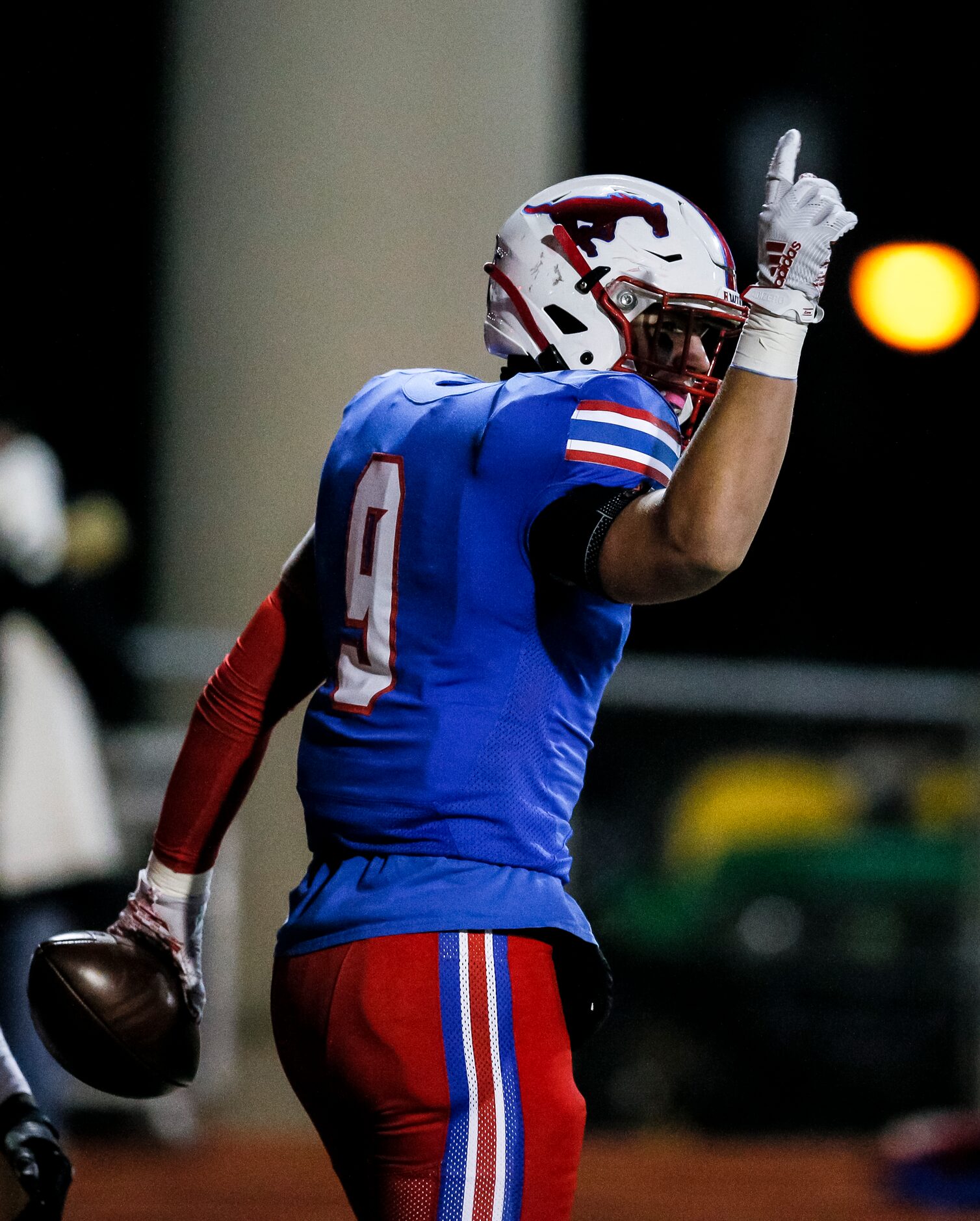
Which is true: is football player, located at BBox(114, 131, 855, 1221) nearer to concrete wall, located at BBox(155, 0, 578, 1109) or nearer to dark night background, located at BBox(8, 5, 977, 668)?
concrete wall, located at BBox(155, 0, 578, 1109)

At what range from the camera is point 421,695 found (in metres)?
2.04

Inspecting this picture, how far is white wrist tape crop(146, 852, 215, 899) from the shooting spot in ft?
7.96

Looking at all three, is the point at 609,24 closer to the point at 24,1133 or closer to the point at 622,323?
the point at 622,323

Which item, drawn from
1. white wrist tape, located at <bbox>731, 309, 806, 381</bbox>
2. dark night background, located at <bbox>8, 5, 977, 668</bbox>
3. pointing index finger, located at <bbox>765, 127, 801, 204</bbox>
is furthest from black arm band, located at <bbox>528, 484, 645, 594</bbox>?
dark night background, located at <bbox>8, 5, 977, 668</bbox>

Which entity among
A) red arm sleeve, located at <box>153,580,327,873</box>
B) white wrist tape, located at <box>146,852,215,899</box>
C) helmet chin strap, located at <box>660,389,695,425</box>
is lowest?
white wrist tape, located at <box>146,852,215,899</box>

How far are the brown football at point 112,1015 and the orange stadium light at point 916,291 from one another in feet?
20.5

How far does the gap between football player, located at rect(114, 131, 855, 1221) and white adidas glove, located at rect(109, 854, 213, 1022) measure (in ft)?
0.97

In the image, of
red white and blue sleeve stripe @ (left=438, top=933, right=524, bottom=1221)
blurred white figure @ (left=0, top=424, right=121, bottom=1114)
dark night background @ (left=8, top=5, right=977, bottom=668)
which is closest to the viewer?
red white and blue sleeve stripe @ (left=438, top=933, right=524, bottom=1221)

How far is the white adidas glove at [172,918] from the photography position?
7.89ft

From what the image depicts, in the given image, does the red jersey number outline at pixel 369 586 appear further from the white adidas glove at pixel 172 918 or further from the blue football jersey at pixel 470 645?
the white adidas glove at pixel 172 918

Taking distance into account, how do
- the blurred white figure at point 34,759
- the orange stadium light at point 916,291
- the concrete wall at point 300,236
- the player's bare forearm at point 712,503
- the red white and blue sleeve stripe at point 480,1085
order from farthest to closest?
1. the orange stadium light at point 916,291
2. the concrete wall at point 300,236
3. the blurred white figure at point 34,759
4. the red white and blue sleeve stripe at point 480,1085
5. the player's bare forearm at point 712,503

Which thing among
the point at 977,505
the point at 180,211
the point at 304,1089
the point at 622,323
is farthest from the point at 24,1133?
the point at 977,505

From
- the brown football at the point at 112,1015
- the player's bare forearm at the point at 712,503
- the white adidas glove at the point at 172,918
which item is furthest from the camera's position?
the white adidas glove at the point at 172,918

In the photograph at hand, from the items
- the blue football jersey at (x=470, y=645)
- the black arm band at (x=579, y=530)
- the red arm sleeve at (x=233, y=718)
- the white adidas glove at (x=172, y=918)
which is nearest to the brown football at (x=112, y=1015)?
the white adidas glove at (x=172, y=918)
